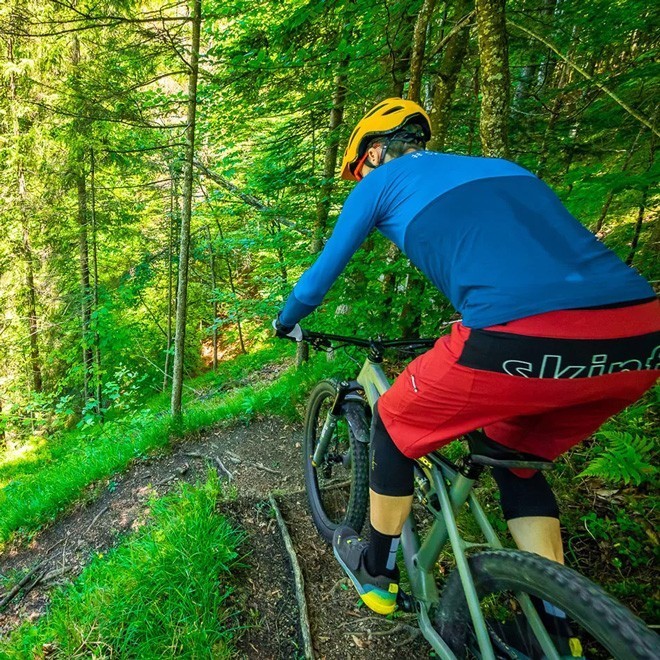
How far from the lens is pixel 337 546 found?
95.9 inches

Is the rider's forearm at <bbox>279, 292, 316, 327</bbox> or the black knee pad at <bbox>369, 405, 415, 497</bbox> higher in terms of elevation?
the rider's forearm at <bbox>279, 292, 316, 327</bbox>

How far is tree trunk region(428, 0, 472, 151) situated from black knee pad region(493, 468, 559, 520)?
3.58m

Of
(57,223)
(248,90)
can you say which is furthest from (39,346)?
(248,90)

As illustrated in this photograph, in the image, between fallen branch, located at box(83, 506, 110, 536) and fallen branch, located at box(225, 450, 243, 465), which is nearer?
fallen branch, located at box(83, 506, 110, 536)

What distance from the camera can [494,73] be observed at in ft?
8.87

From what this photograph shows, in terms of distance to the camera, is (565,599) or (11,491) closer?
(565,599)

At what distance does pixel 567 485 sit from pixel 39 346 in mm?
14153

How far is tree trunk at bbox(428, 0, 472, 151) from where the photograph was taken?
13.3ft

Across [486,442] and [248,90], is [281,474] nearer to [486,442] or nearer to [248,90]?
[486,442]

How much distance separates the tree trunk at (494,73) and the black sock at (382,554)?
267 cm

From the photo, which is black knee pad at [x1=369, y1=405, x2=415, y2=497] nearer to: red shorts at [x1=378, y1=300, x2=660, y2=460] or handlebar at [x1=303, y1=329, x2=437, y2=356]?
red shorts at [x1=378, y1=300, x2=660, y2=460]

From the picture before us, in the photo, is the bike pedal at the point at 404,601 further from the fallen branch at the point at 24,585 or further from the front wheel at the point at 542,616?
the fallen branch at the point at 24,585

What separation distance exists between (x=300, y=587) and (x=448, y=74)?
4852mm

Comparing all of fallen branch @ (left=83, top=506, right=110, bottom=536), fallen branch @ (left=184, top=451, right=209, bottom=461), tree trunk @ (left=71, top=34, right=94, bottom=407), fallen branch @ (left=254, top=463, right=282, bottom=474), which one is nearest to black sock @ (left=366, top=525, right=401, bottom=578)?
fallen branch @ (left=254, top=463, right=282, bottom=474)
